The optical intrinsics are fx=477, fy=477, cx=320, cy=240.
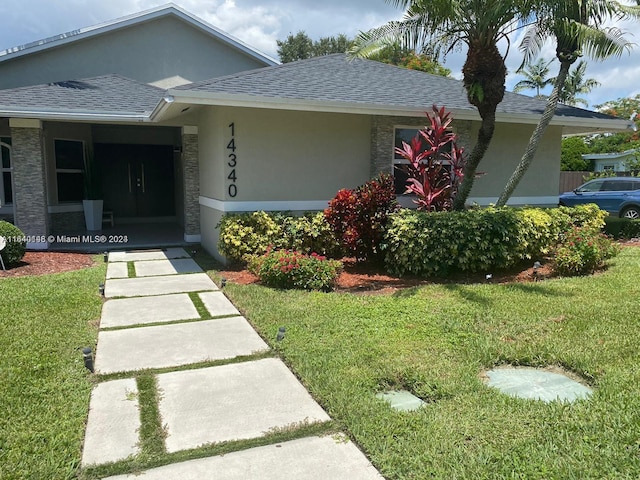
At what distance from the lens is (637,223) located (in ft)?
39.7

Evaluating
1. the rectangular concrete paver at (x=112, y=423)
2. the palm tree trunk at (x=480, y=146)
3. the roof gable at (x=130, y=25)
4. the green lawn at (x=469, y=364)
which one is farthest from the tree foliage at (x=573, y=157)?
the rectangular concrete paver at (x=112, y=423)

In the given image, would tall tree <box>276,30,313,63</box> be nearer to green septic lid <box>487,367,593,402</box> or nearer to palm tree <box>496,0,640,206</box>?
palm tree <box>496,0,640,206</box>

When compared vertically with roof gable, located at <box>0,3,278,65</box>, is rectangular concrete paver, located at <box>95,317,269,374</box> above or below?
below

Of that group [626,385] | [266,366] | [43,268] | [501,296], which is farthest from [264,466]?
[43,268]

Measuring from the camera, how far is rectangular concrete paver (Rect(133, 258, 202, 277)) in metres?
8.48

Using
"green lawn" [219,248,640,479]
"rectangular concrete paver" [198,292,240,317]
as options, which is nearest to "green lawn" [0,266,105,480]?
"rectangular concrete paver" [198,292,240,317]

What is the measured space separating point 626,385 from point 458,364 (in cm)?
126

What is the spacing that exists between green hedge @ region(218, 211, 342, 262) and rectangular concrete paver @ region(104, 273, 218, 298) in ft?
2.44

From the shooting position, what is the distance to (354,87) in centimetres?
997

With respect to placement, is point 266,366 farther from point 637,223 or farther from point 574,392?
point 637,223

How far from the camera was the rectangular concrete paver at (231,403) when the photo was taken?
10.5 feet

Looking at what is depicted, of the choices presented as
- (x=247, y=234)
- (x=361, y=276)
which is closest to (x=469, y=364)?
(x=361, y=276)

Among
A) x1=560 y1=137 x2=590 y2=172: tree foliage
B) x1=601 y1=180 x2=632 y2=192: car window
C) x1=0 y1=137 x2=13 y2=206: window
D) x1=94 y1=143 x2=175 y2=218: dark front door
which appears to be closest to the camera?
x1=0 y1=137 x2=13 y2=206: window

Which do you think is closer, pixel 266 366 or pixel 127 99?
pixel 266 366
